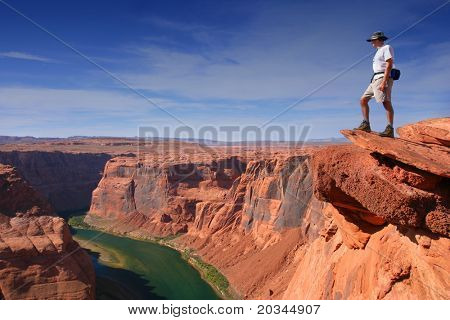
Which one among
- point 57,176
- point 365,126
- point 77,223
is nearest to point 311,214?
point 365,126

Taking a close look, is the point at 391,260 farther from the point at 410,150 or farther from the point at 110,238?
the point at 110,238

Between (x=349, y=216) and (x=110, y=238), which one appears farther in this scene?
(x=110, y=238)

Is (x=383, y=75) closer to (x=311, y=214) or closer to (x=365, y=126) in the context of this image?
(x=365, y=126)

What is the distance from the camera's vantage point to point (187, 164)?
2520 inches

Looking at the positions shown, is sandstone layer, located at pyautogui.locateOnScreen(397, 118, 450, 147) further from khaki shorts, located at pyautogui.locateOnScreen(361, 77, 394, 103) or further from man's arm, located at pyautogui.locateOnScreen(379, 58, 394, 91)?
man's arm, located at pyautogui.locateOnScreen(379, 58, 394, 91)

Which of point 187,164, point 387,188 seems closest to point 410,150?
point 387,188

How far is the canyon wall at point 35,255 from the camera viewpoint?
24.3 meters

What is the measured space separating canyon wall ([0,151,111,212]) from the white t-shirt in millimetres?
86063

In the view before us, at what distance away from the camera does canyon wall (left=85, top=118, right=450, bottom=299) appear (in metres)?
9.14

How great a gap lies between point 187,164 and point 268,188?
77.2ft

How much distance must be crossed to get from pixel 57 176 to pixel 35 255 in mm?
74134

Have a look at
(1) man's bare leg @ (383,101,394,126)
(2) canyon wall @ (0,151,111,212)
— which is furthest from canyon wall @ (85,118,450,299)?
(2) canyon wall @ (0,151,111,212)

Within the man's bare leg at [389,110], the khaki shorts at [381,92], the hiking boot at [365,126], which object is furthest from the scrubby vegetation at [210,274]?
the khaki shorts at [381,92]

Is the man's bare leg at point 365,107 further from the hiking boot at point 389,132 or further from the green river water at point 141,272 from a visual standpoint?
the green river water at point 141,272
